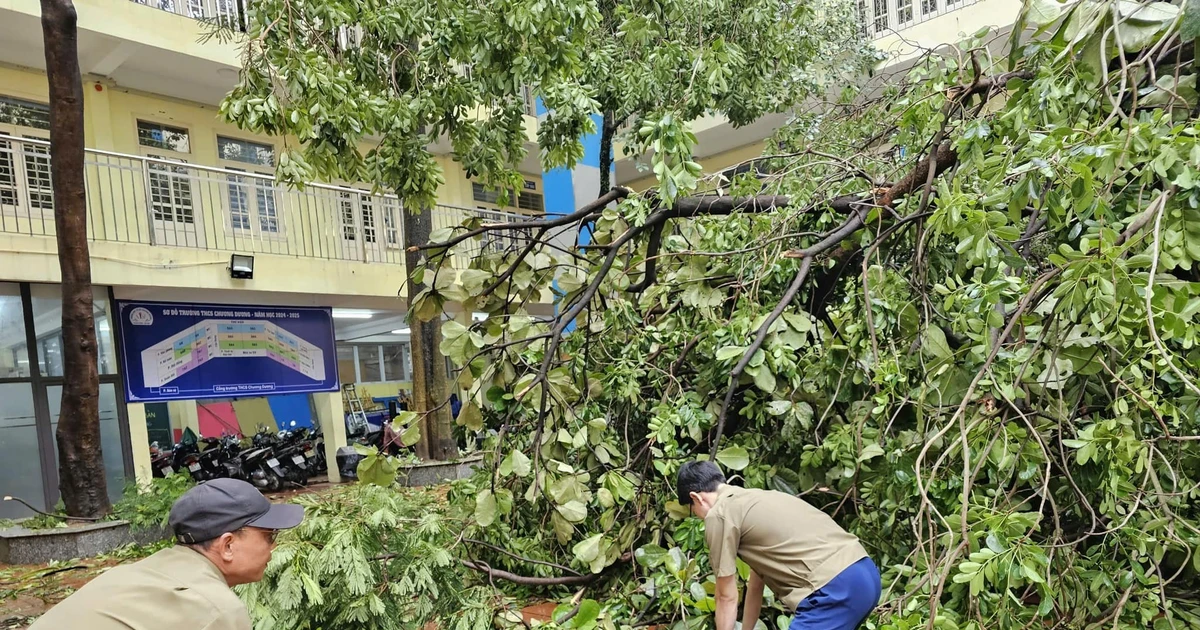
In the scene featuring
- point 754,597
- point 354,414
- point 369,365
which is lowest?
point 354,414

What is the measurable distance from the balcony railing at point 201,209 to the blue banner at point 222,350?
35.7 inches

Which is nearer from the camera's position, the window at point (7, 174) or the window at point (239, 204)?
the window at point (7, 174)

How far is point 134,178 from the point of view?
9195 mm

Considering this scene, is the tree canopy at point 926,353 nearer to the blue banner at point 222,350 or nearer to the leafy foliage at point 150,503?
the leafy foliage at point 150,503

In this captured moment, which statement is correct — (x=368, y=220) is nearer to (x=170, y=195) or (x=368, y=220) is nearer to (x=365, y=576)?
(x=170, y=195)

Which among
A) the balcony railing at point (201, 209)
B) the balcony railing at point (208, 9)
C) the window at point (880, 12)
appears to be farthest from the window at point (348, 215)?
the window at point (880, 12)

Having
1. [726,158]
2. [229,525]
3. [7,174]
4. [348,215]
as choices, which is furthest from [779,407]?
[726,158]

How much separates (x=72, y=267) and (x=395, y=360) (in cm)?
1151

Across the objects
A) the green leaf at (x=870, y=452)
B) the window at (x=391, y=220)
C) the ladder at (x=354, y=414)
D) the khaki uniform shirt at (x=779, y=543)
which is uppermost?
the window at (x=391, y=220)

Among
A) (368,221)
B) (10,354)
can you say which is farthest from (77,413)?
(368,221)

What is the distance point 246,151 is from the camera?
12.2m

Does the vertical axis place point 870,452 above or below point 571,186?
below

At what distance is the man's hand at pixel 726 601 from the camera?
284cm

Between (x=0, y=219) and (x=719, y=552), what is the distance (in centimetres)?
901
